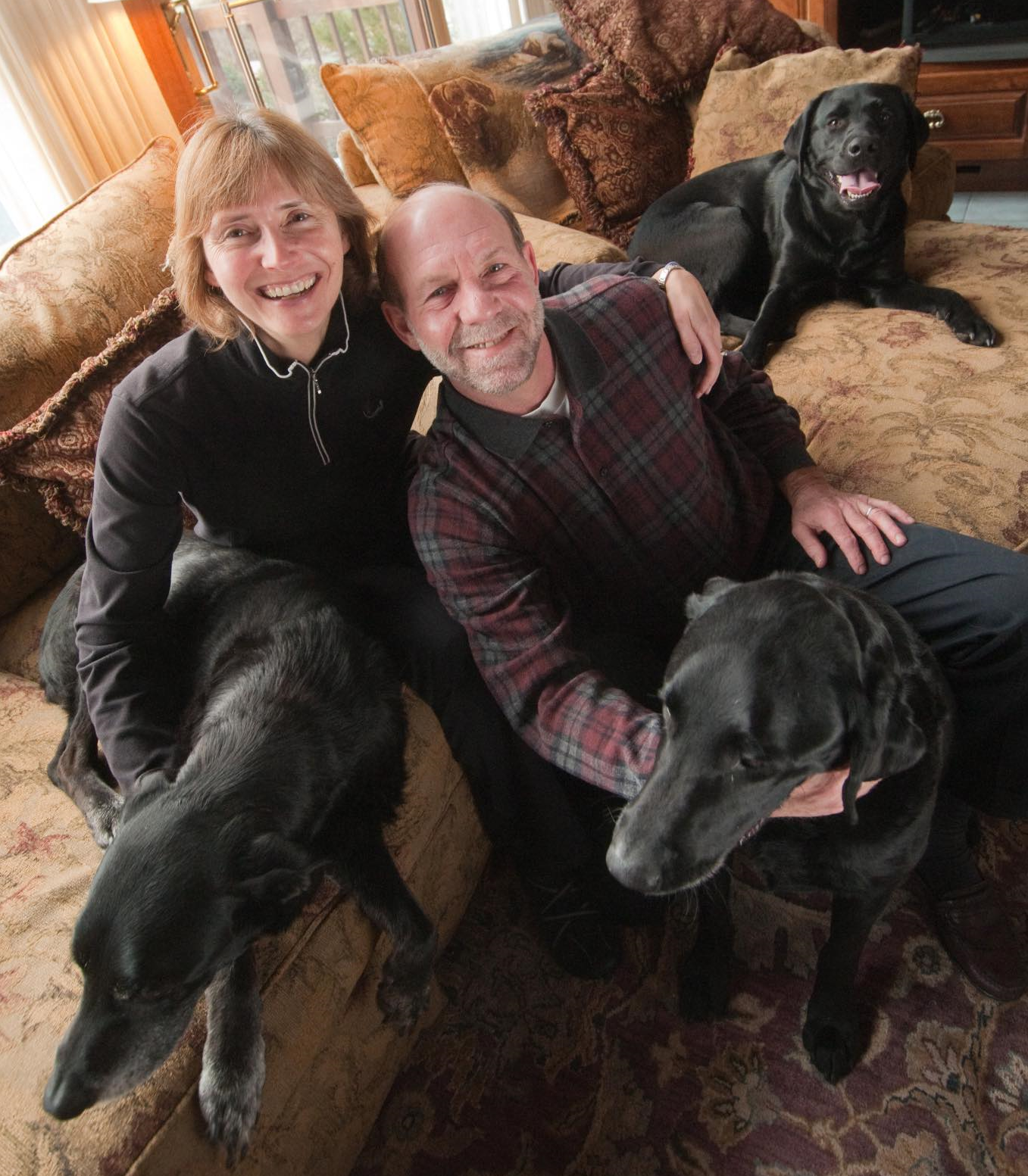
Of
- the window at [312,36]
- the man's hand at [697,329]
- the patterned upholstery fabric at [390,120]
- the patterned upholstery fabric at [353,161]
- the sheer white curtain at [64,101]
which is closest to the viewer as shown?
the man's hand at [697,329]

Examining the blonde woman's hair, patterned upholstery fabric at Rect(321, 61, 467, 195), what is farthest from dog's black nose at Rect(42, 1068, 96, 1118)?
patterned upholstery fabric at Rect(321, 61, 467, 195)

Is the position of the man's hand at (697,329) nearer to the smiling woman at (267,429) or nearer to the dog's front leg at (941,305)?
the smiling woman at (267,429)

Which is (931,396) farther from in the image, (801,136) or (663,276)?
(801,136)

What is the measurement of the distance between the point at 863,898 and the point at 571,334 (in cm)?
103

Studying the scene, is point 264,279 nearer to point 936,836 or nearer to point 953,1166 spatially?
point 936,836

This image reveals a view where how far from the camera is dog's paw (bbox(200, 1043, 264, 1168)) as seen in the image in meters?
1.00

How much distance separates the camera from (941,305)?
2033 mm

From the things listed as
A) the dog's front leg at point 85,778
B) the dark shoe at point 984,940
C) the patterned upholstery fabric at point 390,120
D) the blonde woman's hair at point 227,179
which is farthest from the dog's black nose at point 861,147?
the dog's front leg at point 85,778

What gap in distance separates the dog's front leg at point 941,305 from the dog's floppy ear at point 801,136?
1.46 feet

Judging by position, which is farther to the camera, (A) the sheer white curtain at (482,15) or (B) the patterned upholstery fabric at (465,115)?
(A) the sheer white curtain at (482,15)

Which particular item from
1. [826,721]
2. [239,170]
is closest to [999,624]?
[826,721]

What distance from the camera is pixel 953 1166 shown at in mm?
1182

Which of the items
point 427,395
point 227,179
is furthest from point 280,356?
point 427,395

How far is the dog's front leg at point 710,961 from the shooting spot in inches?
54.9
